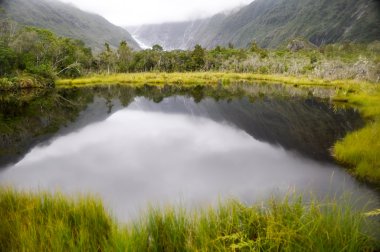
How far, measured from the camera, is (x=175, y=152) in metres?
18.1

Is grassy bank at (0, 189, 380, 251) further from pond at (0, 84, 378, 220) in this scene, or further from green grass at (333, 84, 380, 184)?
green grass at (333, 84, 380, 184)

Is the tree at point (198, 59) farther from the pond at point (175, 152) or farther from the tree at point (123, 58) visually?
the pond at point (175, 152)

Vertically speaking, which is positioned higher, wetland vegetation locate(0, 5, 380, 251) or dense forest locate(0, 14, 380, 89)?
dense forest locate(0, 14, 380, 89)

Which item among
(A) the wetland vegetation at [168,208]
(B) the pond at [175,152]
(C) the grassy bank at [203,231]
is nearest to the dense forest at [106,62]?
(A) the wetland vegetation at [168,208]

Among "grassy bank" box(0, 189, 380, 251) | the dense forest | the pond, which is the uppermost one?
the dense forest

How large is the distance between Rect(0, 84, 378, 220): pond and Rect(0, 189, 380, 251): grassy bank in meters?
0.81

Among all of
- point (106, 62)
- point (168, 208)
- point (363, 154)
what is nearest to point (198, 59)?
point (106, 62)

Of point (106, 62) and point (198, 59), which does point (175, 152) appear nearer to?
point (106, 62)

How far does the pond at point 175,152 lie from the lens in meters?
11.8

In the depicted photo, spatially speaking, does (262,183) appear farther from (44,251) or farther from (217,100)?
(217,100)

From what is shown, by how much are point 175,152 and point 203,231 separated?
40.4 feet

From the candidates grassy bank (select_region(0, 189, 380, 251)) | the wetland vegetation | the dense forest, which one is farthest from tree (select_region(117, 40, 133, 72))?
grassy bank (select_region(0, 189, 380, 251))

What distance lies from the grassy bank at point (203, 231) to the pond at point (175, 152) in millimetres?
809

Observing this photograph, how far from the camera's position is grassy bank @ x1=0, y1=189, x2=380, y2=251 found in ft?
17.7
